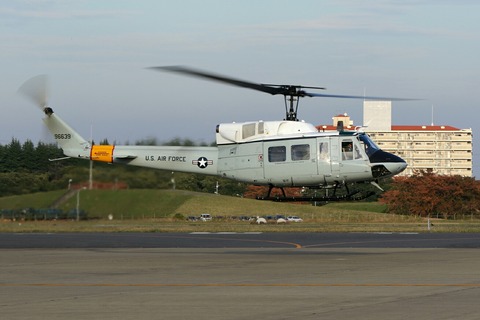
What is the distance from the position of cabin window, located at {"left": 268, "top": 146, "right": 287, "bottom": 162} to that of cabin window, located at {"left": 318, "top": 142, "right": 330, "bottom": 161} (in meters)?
1.47

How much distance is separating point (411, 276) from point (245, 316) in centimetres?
1134

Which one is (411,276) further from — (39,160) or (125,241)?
(125,241)

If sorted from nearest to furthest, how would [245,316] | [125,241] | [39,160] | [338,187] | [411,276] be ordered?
[245,316] → [411,276] → [39,160] → [338,187] → [125,241]

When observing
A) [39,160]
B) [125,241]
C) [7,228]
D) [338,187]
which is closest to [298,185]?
[338,187]

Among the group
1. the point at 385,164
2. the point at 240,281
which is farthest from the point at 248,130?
the point at 240,281

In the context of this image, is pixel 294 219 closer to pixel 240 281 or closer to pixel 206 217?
pixel 206 217

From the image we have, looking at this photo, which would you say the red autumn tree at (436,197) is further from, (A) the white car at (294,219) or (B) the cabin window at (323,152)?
(B) the cabin window at (323,152)

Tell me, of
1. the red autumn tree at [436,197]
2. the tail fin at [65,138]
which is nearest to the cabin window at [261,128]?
the tail fin at [65,138]

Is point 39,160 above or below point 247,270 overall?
above

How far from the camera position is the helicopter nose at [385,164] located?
40656 millimetres

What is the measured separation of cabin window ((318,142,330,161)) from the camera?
4106 cm

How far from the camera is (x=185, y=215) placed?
76.5m

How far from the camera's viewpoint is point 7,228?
6950 cm

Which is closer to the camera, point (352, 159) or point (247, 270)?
point (247, 270)
